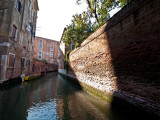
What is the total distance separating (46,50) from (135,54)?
1288 inches

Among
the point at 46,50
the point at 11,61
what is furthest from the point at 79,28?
the point at 46,50

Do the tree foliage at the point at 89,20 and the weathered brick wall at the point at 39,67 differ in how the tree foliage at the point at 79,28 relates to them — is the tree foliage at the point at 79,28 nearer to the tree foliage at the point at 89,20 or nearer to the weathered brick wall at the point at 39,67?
the tree foliage at the point at 89,20

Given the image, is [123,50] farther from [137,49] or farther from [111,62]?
[111,62]

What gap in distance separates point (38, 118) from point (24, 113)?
726 mm

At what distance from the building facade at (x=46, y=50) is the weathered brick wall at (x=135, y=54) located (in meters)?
29.6

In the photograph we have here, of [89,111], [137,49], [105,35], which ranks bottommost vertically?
[89,111]

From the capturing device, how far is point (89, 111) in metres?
→ 3.46

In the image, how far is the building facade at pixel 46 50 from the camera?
30.6 meters

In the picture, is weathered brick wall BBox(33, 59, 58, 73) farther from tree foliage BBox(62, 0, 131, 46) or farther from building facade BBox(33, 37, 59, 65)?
tree foliage BBox(62, 0, 131, 46)

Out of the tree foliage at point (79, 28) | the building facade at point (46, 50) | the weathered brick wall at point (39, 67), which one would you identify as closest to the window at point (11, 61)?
the tree foliage at point (79, 28)

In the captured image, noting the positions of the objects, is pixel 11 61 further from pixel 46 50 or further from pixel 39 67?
pixel 46 50

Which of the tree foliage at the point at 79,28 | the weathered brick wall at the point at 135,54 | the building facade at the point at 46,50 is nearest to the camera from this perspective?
the weathered brick wall at the point at 135,54

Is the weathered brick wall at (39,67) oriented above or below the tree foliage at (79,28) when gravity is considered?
below

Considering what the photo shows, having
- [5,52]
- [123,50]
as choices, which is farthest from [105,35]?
[5,52]
